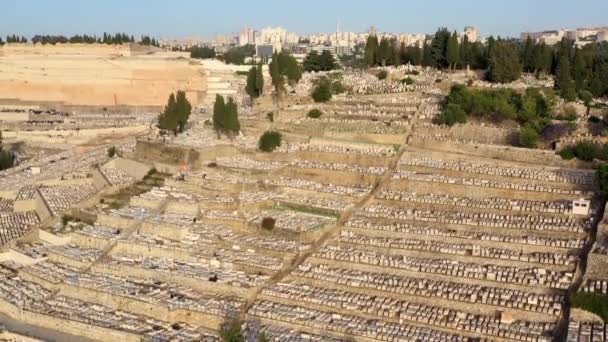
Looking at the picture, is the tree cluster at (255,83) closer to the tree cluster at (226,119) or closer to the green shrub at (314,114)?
the green shrub at (314,114)

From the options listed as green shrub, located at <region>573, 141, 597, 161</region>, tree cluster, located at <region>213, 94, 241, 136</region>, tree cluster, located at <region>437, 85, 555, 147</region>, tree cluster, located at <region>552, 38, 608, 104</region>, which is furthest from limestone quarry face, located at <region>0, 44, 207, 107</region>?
green shrub, located at <region>573, 141, 597, 161</region>

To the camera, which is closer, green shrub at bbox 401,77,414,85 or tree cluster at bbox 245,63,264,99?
green shrub at bbox 401,77,414,85

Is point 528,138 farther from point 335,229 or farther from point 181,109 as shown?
point 181,109

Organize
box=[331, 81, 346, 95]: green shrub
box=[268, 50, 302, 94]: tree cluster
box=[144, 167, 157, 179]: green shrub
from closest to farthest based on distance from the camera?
box=[144, 167, 157, 179]: green shrub
box=[331, 81, 346, 95]: green shrub
box=[268, 50, 302, 94]: tree cluster

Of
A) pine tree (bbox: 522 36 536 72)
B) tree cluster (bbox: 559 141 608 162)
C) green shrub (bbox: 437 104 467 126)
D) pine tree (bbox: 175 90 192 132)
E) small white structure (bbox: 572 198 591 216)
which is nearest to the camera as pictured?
small white structure (bbox: 572 198 591 216)

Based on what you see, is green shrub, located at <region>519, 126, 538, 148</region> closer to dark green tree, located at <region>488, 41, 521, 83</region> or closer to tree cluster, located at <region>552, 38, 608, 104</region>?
tree cluster, located at <region>552, 38, 608, 104</region>

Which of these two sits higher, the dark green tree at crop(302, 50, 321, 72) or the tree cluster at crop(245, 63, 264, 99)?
the dark green tree at crop(302, 50, 321, 72)

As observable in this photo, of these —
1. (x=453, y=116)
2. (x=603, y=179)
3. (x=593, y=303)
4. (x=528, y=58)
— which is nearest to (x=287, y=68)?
(x=453, y=116)
